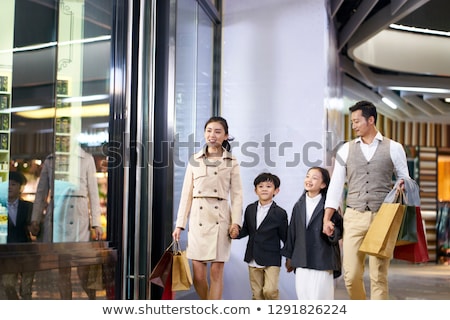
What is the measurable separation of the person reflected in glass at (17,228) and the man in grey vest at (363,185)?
4.48 ft

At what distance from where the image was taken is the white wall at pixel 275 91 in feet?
12.9

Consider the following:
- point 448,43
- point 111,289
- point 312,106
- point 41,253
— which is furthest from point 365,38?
point 41,253

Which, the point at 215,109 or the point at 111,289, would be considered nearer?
the point at 111,289

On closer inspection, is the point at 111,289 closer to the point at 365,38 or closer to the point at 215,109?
the point at 215,109

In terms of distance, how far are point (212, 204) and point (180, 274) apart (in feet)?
1.23

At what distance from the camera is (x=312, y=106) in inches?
158

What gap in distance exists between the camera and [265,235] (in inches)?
143

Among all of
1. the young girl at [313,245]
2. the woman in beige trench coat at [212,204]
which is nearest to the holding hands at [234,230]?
the woman in beige trench coat at [212,204]

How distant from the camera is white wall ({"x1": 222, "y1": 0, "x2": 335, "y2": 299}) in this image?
3945 mm

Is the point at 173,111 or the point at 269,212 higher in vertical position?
the point at 173,111

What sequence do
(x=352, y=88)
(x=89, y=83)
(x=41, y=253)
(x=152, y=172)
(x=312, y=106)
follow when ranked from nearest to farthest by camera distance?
1. (x=41, y=253)
2. (x=89, y=83)
3. (x=152, y=172)
4. (x=312, y=106)
5. (x=352, y=88)

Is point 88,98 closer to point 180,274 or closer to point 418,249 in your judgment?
point 180,274

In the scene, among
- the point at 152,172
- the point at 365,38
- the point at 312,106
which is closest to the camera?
the point at 152,172

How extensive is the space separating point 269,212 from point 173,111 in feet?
2.71
